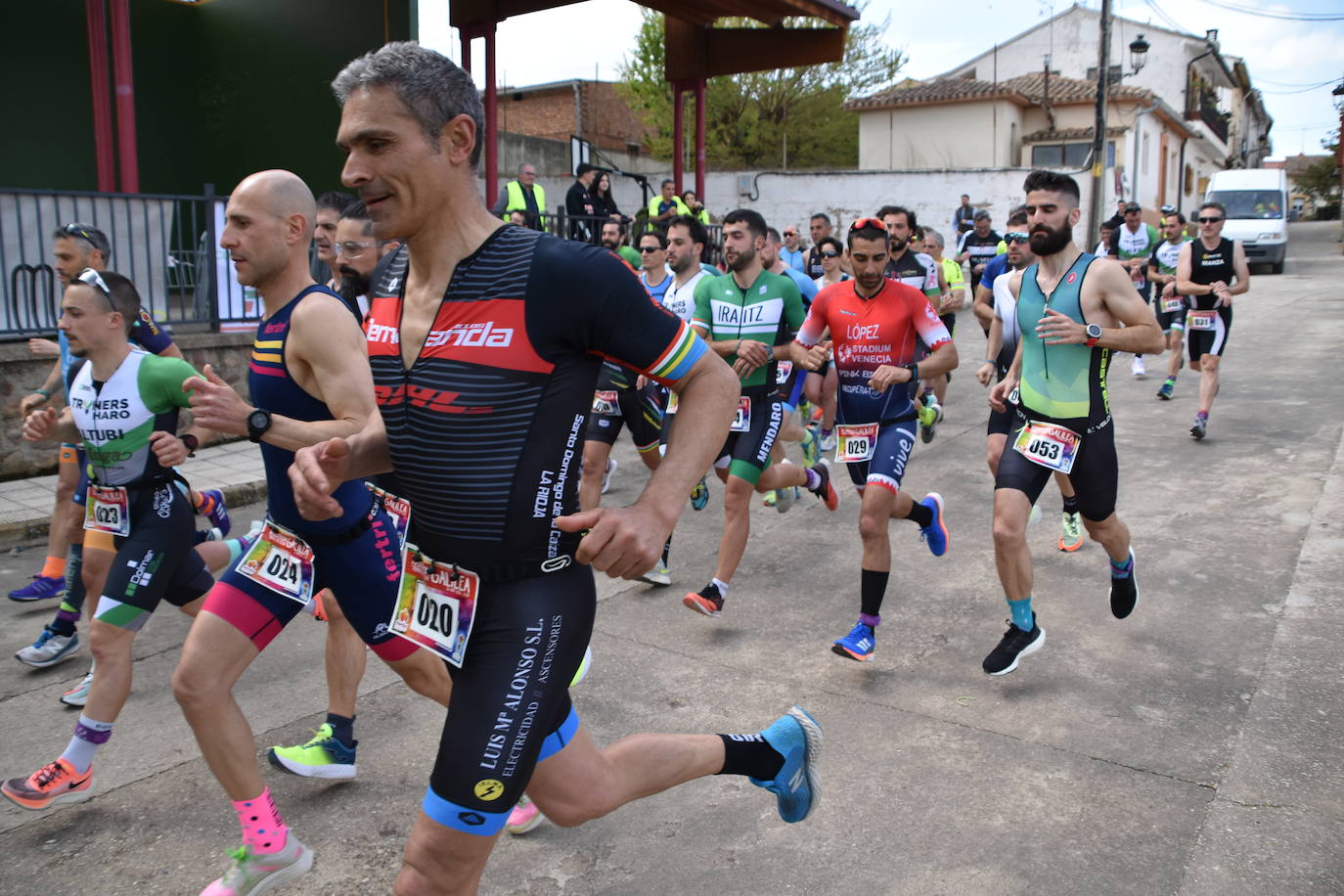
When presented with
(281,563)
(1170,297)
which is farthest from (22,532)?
(1170,297)

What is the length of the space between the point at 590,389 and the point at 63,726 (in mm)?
3363

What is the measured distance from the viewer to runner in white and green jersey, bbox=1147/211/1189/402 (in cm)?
1212

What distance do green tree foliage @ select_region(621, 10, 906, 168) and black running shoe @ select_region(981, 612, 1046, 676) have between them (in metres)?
34.1

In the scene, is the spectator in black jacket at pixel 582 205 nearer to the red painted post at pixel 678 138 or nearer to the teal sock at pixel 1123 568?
the red painted post at pixel 678 138

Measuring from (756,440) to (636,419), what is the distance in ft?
4.58

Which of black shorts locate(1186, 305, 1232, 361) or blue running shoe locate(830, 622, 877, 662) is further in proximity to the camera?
black shorts locate(1186, 305, 1232, 361)

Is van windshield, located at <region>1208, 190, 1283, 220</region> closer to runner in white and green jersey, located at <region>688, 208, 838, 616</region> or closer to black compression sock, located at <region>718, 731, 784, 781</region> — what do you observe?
runner in white and green jersey, located at <region>688, 208, 838, 616</region>

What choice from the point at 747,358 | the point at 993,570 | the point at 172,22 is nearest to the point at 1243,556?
the point at 993,570

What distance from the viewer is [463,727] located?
7.42 ft

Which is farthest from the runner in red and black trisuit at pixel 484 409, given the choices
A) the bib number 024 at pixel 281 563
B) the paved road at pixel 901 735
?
the paved road at pixel 901 735

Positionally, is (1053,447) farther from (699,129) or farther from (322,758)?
(699,129)

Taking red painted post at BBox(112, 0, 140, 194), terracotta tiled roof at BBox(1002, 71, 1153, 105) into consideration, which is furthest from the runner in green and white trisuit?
terracotta tiled roof at BBox(1002, 71, 1153, 105)

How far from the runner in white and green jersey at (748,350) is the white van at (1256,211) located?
86.8 feet

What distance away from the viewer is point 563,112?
40.9 meters
